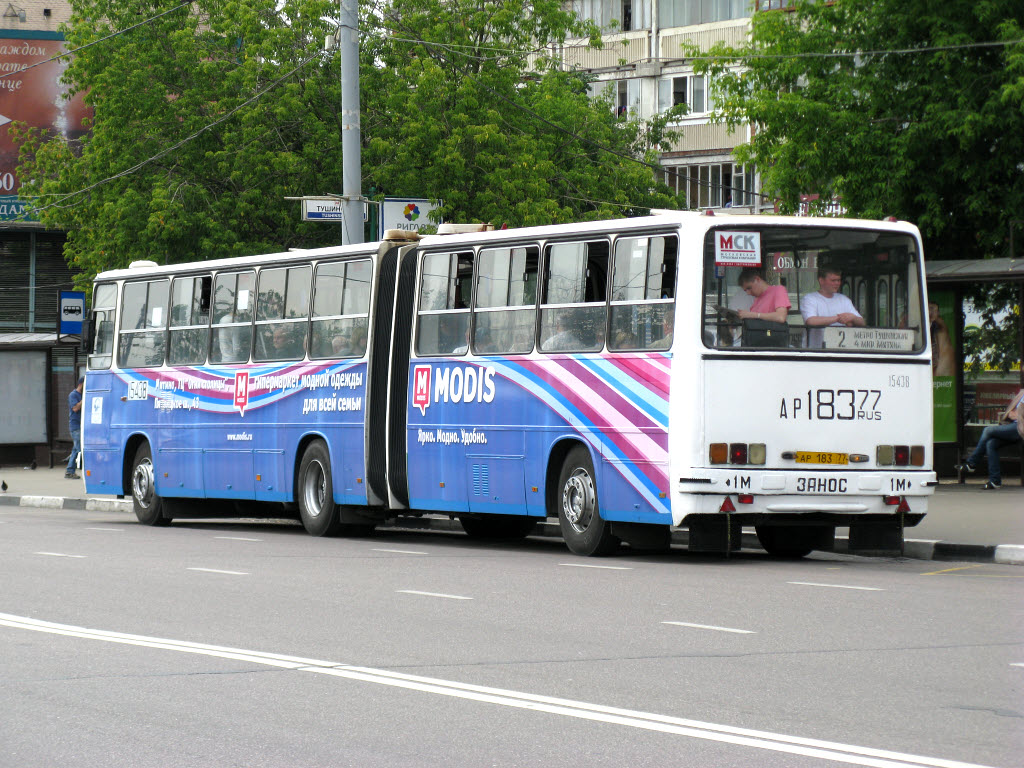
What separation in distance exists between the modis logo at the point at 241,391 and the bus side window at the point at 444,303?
3.43 meters

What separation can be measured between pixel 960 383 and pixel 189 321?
10.1 metres

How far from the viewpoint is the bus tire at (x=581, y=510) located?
16.1 metres

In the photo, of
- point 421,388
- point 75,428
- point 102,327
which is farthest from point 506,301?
point 75,428

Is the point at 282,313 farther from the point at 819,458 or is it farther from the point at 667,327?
the point at 819,458

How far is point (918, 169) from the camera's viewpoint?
83.3 ft

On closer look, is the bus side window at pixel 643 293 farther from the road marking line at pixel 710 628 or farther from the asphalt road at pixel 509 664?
the road marking line at pixel 710 628

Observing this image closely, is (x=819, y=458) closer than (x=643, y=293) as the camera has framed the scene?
Yes

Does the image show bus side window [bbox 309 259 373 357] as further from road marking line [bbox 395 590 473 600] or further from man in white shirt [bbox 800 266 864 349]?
road marking line [bbox 395 590 473 600]

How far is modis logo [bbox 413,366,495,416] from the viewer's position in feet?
58.0

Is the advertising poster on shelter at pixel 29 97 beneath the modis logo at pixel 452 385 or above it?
above

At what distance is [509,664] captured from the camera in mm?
9227

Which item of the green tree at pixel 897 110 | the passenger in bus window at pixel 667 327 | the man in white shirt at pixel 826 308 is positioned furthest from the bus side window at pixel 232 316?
the green tree at pixel 897 110

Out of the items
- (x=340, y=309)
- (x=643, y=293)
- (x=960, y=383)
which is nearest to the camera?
(x=643, y=293)

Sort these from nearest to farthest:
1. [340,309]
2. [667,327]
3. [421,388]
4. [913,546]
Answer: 1. [667,327]
2. [913,546]
3. [421,388]
4. [340,309]
